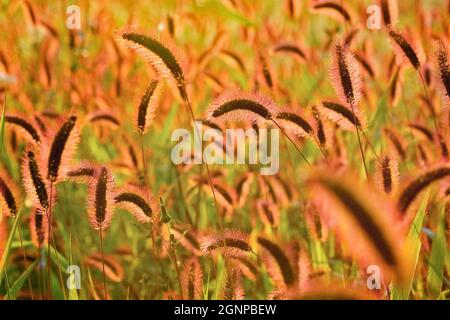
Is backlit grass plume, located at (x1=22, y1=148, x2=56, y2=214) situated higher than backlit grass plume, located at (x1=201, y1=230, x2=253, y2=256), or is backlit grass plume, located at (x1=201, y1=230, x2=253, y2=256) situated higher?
backlit grass plume, located at (x1=22, y1=148, x2=56, y2=214)

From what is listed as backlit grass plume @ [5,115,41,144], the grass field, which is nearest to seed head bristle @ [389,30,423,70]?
the grass field

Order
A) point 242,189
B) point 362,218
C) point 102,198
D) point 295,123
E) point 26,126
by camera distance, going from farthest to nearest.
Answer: point 242,189 → point 26,126 → point 295,123 → point 102,198 → point 362,218

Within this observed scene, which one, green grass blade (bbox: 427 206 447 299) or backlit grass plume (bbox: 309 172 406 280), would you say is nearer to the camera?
backlit grass plume (bbox: 309 172 406 280)

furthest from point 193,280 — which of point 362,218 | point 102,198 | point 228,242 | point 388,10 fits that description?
point 388,10

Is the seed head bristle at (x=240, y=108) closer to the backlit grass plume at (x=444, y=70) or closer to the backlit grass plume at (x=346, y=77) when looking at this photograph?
the backlit grass plume at (x=346, y=77)

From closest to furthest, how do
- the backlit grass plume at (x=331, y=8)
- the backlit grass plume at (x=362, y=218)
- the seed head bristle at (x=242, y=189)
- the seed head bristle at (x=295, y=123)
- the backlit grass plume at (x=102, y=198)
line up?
the backlit grass plume at (x=362, y=218), the backlit grass plume at (x=102, y=198), the seed head bristle at (x=295, y=123), the seed head bristle at (x=242, y=189), the backlit grass plume at (x=331, y=8)

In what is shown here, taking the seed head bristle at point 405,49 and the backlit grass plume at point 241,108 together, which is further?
the seed head bristle at point 405,49

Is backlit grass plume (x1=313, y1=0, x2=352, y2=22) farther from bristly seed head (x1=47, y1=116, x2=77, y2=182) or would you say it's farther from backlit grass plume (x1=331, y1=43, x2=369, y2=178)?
bristly seed head (x1=47, y1=116, x2=77, y2=182)

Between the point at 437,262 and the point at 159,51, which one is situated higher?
the point at 159,51

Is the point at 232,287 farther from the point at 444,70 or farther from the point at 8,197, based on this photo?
the point at 444,70

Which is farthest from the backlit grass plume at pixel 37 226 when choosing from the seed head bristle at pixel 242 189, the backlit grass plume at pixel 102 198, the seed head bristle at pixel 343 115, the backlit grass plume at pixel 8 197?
the seed head bristle at pixel 343 115

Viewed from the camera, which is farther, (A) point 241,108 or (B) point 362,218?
(A) point 241,108

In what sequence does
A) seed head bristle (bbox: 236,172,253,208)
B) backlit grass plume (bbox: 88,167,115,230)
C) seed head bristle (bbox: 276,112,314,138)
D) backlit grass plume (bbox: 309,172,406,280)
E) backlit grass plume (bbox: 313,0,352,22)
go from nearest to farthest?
1. backlit grass plume (bbox: 309,172,406,280)
2. backlit grass plume (bbox: 88,167,115,230)
3. seed head bristle (bbox: 276,112,314,138)
4. seed head bristle (bbox: 236,172,253,208)
5. backlit grass plume (bbox: 313,0,352,22)

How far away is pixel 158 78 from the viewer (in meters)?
1.38
